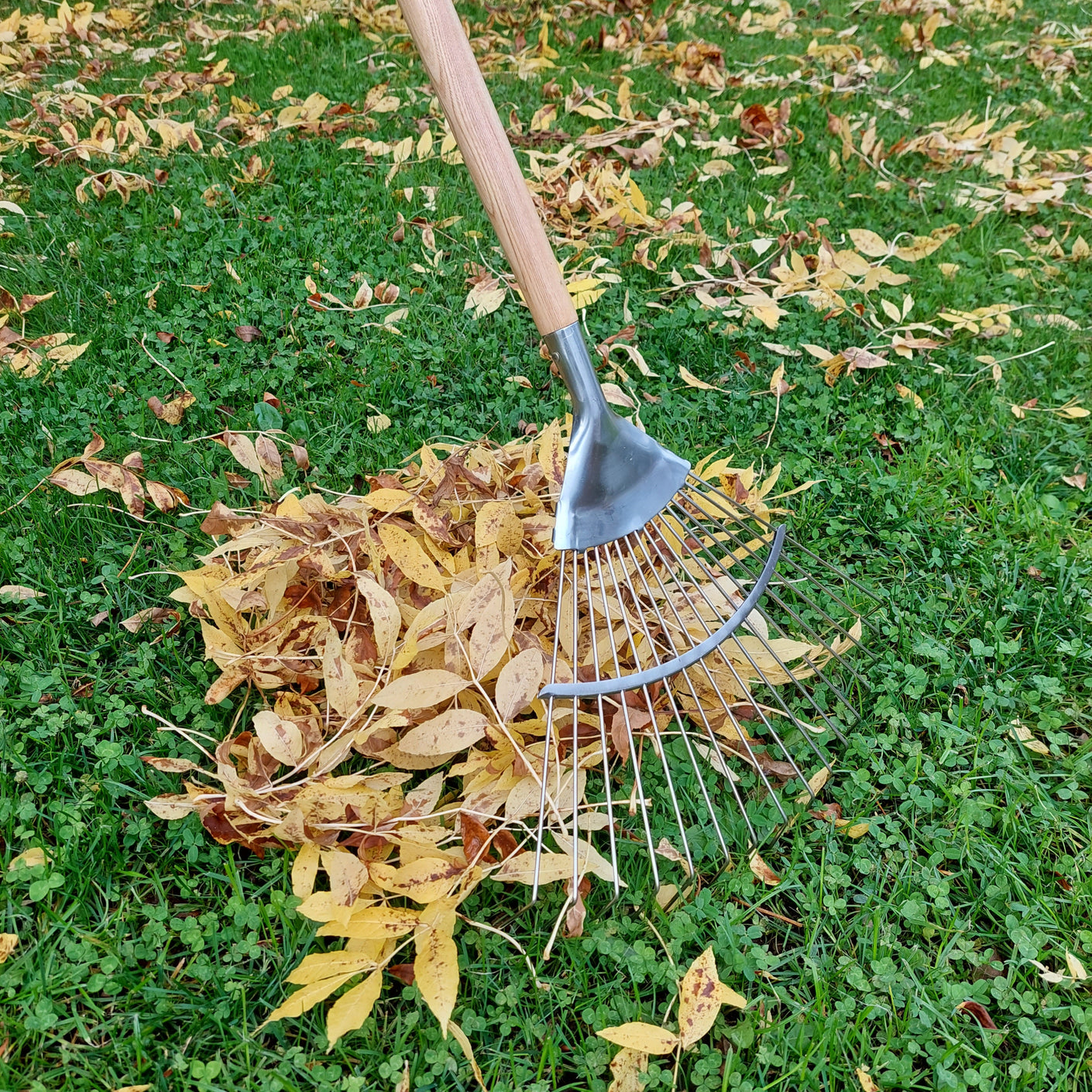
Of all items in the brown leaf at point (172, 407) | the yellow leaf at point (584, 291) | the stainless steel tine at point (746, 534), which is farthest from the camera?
the yellow leaf at point (584, 291)

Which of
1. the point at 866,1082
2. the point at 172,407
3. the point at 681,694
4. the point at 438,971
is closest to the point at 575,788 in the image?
the point at 438,971

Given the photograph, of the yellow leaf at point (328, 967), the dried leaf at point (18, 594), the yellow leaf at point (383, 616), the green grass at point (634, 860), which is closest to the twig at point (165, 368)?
the green grass at point (634, 860)

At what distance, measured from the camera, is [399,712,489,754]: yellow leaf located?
1389 mm

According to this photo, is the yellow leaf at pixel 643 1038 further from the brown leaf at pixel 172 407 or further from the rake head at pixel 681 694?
the brown leaf at pixel 172 407

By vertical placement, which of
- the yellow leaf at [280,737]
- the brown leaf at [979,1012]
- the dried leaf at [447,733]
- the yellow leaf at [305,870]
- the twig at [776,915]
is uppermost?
the yellow leaf at [280,737]

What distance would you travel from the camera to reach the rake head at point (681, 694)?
1.38m

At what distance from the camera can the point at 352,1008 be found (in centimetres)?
114

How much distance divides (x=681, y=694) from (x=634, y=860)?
→ 1.05 feet

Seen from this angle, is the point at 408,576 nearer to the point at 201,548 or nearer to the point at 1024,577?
the point at 201,548

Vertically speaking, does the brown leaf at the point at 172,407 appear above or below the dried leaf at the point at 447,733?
above

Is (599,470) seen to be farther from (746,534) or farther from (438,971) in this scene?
(438,971)

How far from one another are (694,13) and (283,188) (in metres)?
2.93

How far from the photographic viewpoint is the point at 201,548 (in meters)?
1.86

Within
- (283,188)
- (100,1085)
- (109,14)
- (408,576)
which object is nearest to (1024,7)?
(283,188)
